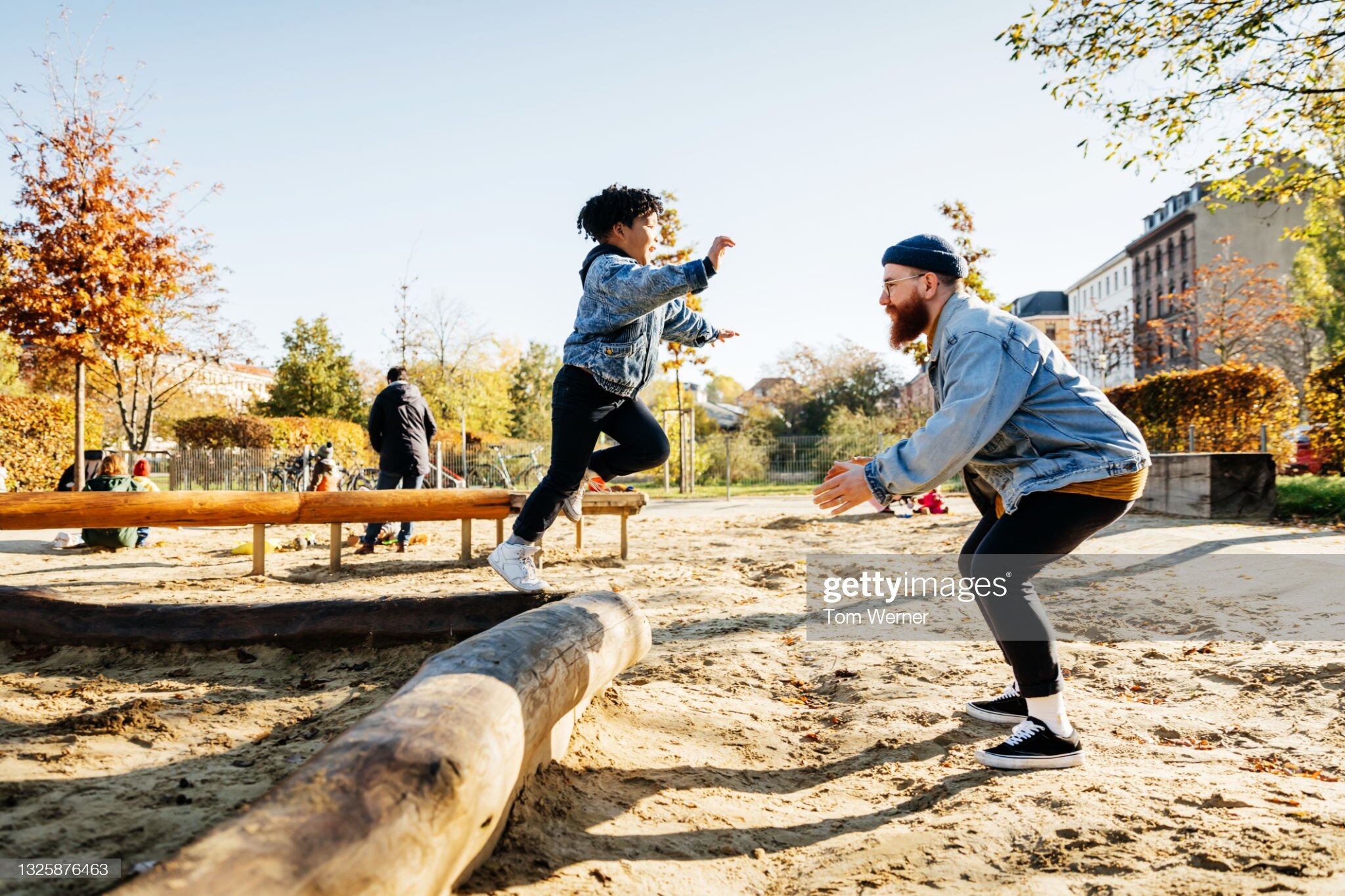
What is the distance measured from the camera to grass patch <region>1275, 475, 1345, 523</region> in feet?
32.2

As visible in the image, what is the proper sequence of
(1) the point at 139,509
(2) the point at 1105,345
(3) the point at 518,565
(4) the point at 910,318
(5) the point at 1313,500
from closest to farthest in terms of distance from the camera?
1. (4) the point at 910,318
2. (3) the point at 518,565
3. (1) the point at 139,509
4. (5) the point at 1313,500
5. (2) the point at 1105,345

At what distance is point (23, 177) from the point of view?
14.1 metres

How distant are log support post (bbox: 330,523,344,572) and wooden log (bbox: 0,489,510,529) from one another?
46 cm

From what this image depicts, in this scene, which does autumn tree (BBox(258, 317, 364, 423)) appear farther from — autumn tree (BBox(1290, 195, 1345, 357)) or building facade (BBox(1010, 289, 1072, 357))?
building facade (BBox(1010, 289, 1072, 357))

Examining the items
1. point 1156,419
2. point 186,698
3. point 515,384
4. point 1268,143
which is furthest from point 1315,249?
point 186,698

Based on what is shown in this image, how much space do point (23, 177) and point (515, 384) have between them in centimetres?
4209

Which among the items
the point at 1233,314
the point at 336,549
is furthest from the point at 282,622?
the point at 1233,314

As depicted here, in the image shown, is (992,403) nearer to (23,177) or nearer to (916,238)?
(916,238)

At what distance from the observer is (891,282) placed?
10.3 feet

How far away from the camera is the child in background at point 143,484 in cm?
912

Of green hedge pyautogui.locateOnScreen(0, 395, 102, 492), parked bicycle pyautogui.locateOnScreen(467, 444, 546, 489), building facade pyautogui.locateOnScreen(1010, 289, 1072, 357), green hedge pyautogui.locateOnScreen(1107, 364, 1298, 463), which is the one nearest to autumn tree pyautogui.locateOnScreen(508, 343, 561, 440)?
parked bicycle pyautogui.locateOnScreen(467, 444, 546, 489)

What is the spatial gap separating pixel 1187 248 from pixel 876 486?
213ft

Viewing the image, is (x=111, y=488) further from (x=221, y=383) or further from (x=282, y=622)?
(x=221, y=383)

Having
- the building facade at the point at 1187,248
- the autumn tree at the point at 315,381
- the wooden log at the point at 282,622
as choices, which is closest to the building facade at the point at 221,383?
the autumn tree at the point at 315,381
